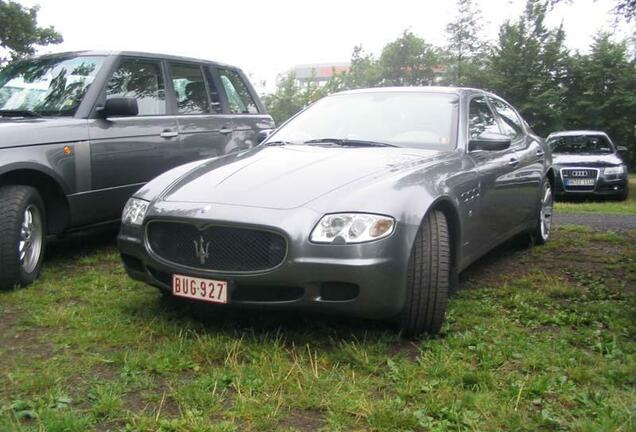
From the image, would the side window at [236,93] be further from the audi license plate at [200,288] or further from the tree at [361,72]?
the tree at [361,72]

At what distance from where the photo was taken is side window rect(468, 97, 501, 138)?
14.4 ft

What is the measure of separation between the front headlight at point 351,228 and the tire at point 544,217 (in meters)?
3.13

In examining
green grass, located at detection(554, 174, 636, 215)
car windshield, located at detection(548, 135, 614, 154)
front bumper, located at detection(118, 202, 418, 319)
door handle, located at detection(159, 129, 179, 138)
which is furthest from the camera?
car windshield, located at detection(548, 135, 614, 154)

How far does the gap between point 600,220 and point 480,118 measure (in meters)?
4.03

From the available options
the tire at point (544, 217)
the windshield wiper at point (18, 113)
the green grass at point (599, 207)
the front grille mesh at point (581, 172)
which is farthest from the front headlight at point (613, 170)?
the windshield wiper at point (18, 113)

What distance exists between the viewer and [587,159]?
12.2 meters

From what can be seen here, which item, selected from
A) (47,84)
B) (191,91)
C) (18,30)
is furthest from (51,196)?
(18,30)

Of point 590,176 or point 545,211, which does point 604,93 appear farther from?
point 545,211

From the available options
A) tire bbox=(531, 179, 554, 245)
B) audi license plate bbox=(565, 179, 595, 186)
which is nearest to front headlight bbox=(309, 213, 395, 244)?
tire bbox=(531, 179, 554, 245)

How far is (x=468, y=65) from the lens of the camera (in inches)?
1271

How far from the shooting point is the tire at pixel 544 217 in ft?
18.7

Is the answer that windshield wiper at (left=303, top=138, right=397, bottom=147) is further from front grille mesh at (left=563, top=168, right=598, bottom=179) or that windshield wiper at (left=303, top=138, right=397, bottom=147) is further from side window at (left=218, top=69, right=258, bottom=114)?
front grille mesh at (left=563, top=168, right=598, bottom=179)

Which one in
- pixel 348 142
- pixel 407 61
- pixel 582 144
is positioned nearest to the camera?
pixel 348 142

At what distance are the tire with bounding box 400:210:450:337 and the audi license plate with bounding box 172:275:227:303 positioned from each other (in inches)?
35.3
